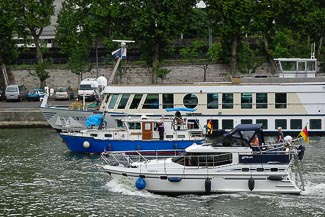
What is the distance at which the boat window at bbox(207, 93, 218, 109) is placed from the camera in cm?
6372

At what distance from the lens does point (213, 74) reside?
90.9 metres

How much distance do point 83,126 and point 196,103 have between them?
8748 millimetres

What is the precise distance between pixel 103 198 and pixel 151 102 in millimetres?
24451

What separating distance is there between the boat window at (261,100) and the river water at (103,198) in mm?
13540

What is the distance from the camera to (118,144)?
173ft

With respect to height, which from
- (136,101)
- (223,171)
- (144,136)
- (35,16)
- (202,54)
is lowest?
(223,171)

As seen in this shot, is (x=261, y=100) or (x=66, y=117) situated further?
(x=66, y=117)

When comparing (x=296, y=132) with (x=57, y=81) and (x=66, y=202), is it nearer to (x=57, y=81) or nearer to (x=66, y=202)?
(x=66, y=202)

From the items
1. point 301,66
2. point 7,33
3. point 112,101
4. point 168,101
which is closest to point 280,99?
point 301,66

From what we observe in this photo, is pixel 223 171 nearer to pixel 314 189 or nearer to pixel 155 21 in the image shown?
pixel 314 189

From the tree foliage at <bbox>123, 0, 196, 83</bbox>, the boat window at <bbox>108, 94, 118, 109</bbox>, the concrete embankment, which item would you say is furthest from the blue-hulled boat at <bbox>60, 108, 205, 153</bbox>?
the tree foliage at <bbox>123, 0, 196, 83</bbox>

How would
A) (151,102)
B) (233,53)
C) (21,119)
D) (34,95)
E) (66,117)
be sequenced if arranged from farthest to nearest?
(233,53)
(34,95)
(21,119)
(66,117)
(151,102)

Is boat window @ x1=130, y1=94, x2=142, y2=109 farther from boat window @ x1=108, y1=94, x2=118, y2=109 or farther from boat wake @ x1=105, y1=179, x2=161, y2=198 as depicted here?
boat wake @ x1=105, y1=179, x2=161, y2=198

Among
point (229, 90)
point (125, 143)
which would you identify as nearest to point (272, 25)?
point (229, 90)
